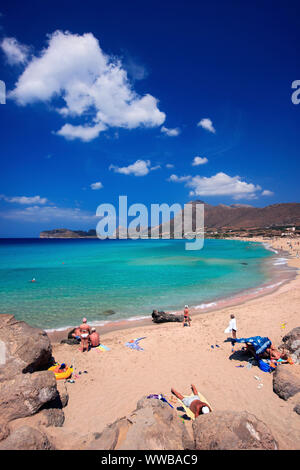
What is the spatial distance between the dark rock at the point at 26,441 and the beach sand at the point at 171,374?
0.40 metres

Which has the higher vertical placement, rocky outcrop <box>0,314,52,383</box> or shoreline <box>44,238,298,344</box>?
rocky outcrop <box>0,314,52,383</box>

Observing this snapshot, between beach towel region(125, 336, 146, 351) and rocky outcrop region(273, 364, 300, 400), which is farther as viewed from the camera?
beach towel region(125, 336, 146, 351)

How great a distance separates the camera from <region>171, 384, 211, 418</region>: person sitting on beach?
17.6 feet

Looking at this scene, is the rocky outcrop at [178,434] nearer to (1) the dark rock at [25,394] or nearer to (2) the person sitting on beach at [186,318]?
(1) the dark rock at [25,394]

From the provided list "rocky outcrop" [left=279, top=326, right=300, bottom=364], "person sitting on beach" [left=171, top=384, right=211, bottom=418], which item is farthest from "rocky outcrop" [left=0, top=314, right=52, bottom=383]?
"rocky outcrop" [left=279, top=326, right=300, bottom=364]

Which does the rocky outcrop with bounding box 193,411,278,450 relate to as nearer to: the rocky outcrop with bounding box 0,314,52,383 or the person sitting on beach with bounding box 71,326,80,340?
the rocky outcrop with bounding box 0,314,52,383

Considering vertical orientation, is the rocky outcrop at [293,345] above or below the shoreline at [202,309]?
above

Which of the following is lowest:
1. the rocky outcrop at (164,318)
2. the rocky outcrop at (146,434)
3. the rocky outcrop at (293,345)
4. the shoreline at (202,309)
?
the shoreline at (202,309)

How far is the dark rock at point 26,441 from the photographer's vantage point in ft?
11.8

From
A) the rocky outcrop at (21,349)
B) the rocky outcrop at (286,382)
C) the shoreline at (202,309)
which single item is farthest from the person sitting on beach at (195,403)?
the shoreline at (202,309)

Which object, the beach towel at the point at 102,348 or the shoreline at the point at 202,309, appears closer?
the beach towel at the point at 102,348

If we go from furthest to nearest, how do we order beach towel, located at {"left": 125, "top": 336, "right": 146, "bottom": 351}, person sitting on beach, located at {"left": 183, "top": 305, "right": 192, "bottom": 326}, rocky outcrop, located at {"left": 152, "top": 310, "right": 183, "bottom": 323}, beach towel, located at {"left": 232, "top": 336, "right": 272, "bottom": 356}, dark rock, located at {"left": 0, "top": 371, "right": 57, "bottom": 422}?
rocky outcrop, located at {"left": 152, "top": 310, "right": 183, "bottom": 323} < person sitting on beach, located at {"left": 183, "top": 305, "right": 192, "bottom": 326} < beach towel, located at {"left": 125, "top": 336, "right": 146, "bottom": 351} < beach towel, located at {"left": 232, "top": 336, "right": 272, "bottom": 356} < dark rock, located at {"left": 0, "top": 371, "right": 57, "bottom": 422}

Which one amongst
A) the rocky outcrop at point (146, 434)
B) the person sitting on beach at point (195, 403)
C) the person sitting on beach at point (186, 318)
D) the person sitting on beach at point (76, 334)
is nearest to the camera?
the rocky outcrop at point (146, 434)

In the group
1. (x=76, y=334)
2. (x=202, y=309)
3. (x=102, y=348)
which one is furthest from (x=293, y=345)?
(x=76, y=334)
